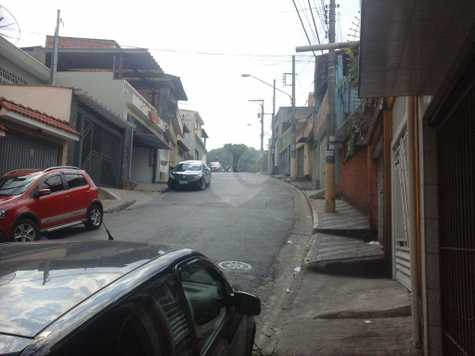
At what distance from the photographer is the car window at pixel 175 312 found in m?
2.18

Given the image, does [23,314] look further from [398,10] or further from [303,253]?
[303,253]

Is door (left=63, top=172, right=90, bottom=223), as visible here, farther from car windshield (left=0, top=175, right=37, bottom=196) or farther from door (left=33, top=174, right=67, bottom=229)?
car windshield (left=0, top=175, right=37, bottom=196)

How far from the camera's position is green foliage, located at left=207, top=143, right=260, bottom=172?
251 feet

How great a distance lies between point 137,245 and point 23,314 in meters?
1.29

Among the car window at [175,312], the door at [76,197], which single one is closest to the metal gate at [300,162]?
the door at [76,197]

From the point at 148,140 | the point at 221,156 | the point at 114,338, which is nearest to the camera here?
the point at 114,338

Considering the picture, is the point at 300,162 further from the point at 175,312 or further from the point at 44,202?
the point at 175,312

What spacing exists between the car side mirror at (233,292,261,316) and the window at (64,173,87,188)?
27.7ft

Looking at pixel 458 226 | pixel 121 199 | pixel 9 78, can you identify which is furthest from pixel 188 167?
pixel 458 226

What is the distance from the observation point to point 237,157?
3029 inches

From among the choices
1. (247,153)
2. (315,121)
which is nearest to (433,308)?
(315,121)

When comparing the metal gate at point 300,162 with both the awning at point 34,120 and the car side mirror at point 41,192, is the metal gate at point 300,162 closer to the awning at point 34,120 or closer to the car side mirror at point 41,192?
the awning at point 34,120

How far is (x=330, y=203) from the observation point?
14484 millimetres

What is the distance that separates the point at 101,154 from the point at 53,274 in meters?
20.0
